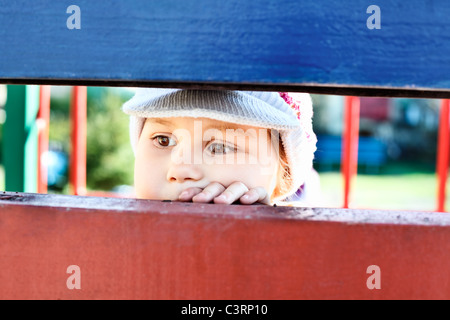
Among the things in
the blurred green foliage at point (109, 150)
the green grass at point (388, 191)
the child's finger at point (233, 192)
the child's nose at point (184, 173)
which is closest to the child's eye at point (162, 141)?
the child's nose at point (184, 173)

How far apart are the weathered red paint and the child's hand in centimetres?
42

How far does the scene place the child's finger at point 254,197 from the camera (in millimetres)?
1090

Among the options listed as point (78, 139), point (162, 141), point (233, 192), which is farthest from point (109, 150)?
point (233, 192)

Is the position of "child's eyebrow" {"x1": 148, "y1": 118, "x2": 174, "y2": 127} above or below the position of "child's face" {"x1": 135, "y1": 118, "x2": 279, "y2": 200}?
above

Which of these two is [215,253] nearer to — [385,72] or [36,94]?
[385,72]

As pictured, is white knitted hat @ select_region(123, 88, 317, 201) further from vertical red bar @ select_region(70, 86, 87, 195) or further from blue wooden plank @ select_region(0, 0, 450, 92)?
vertical red bar @ select_region(70, 86, 87, 195)

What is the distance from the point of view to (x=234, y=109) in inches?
46.4

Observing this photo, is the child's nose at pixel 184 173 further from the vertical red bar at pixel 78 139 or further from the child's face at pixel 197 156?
the vertical red bar at pixel 78 139

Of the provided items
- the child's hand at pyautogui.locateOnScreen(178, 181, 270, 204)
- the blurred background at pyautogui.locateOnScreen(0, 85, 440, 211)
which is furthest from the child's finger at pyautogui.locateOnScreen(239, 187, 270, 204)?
the blurred background at pyautogui.locateOnScreen(0, 85, 440, 211)

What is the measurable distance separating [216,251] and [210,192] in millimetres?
521

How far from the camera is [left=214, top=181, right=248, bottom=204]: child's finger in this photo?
1045 millimetres

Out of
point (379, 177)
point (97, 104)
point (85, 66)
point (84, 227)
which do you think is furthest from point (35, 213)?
point (379, 177)

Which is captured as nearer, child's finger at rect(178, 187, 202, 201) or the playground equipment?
the playground equipment

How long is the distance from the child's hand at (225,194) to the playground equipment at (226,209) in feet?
1.38
